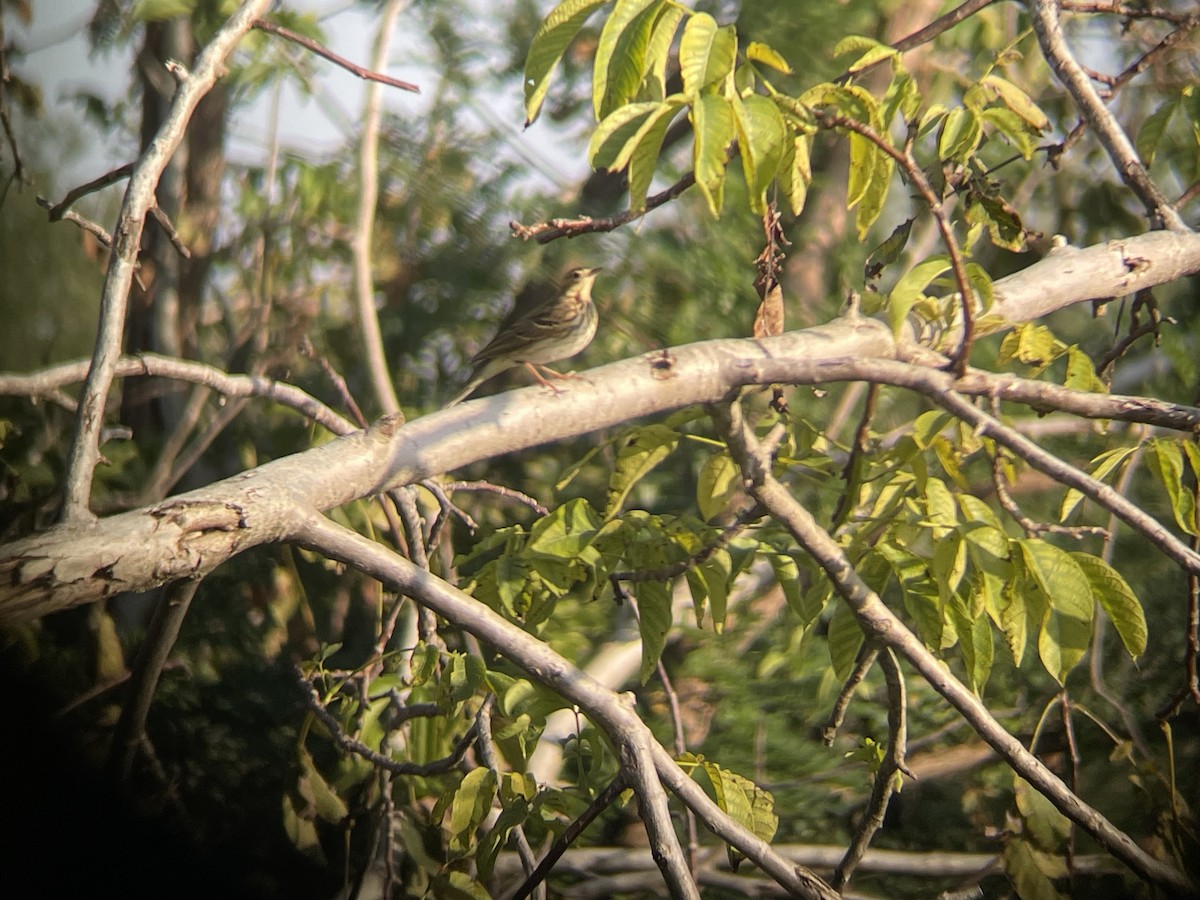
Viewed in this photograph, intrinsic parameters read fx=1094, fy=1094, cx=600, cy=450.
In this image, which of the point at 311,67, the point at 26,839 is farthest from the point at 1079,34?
the point at 26,839

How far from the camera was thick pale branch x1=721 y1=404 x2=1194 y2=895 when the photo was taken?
1.88m

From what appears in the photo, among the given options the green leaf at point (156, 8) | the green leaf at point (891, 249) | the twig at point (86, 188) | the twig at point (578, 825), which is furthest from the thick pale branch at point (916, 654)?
the green leaf at point (156, 8)

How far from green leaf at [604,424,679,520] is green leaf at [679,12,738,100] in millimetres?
853

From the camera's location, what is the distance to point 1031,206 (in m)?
6.19

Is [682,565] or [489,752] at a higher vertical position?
[682,565]

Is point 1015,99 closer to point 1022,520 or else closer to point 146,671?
point 1022,520

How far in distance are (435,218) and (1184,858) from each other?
10.9 ft

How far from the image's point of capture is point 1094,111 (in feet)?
8.34

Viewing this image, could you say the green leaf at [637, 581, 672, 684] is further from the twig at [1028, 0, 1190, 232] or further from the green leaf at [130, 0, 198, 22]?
the green leaf at [130, 0, 198, 22]

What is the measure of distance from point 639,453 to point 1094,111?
1331 mm

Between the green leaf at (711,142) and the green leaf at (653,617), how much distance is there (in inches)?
35.6

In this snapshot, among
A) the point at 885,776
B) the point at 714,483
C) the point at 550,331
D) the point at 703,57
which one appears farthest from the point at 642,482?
the point at 703,57

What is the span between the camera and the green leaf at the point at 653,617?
222cm

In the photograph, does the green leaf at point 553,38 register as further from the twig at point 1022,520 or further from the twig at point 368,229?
the twig at point 368,229
